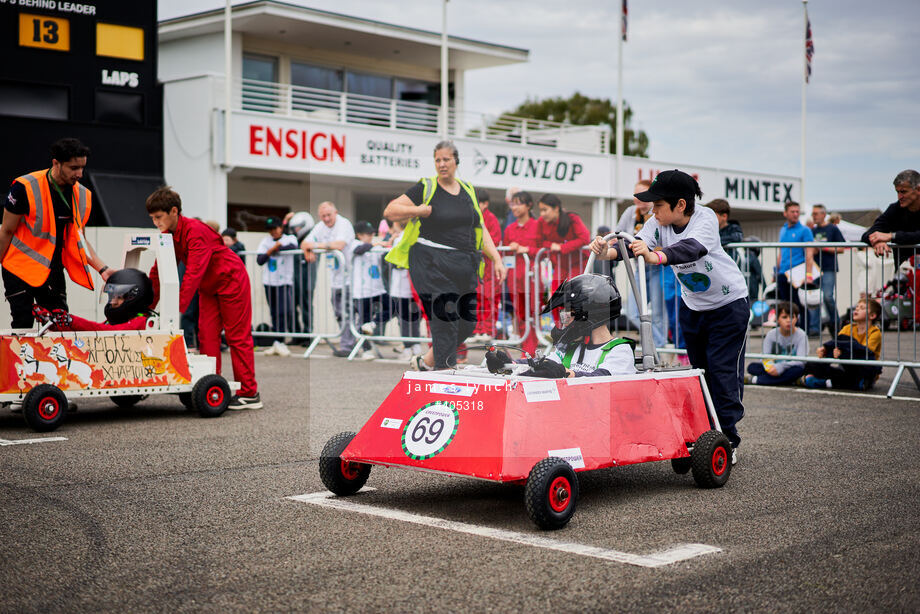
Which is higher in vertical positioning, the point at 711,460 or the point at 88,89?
the point at 88,89

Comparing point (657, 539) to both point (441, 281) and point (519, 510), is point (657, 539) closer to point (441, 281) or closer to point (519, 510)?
point (519, 510)

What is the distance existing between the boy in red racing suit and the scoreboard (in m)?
8.98

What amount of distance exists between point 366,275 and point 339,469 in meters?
9.10

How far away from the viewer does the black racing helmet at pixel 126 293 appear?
27.3 ft

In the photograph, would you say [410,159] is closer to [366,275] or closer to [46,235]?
[366,275]

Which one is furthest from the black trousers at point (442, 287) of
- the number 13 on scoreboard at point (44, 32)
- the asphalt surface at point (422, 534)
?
the number 13 on scoreboard at point (44, 32)

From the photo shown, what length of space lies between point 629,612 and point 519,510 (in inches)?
64.9

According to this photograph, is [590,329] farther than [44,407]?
No

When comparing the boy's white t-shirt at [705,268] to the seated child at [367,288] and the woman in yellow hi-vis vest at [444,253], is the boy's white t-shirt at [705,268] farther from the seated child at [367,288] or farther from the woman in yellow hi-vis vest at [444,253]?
the seated child at [367,288]

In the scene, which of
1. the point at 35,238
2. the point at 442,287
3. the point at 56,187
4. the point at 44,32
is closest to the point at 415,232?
the point at 442,287

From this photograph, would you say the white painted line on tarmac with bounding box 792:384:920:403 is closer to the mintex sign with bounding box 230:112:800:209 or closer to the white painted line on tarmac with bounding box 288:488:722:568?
the white painted line on tarmac with bounding box 288:488:722:568

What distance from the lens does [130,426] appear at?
8.02 metres

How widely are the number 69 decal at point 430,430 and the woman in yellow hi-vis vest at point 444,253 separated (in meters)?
A: 3.01

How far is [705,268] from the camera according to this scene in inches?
239
